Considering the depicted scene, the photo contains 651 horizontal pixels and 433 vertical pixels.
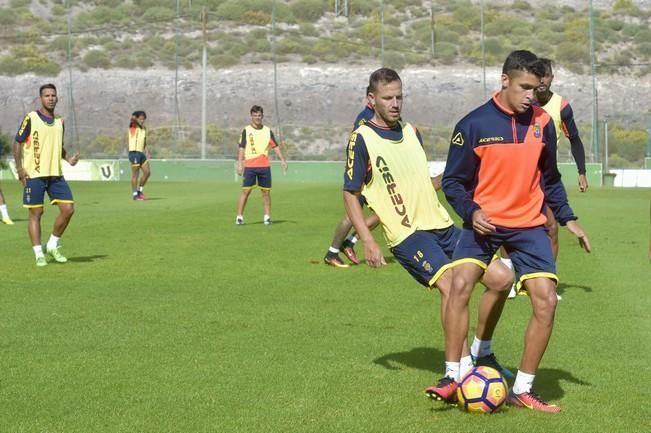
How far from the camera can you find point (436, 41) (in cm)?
5850

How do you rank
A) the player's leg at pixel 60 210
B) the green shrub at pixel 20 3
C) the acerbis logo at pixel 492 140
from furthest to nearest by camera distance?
the green shrub at pixel 20 3, the player's leg at pixel 60 210, the acerbis logo at pixel 492 140

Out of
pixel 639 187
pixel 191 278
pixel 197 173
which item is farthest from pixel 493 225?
pixel 197 173

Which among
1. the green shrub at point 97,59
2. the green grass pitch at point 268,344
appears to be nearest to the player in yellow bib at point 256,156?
the green grass pitch at point 268,344

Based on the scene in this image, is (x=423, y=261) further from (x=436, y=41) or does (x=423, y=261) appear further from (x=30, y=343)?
(x=436, y=41)

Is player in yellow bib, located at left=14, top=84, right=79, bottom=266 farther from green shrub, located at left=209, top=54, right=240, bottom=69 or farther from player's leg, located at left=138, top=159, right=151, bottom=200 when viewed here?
green shrub, located at left=209, top=54, right=240, bottom=69

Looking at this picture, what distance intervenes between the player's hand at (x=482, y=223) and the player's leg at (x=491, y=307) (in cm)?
45

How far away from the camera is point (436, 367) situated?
7582 mm

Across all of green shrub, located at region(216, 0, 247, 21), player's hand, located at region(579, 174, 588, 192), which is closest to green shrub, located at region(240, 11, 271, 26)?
green shrub, located at region(216, 0, 247, 21)

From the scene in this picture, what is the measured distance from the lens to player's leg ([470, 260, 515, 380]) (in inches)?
267

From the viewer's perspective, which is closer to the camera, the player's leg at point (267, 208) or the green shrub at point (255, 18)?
the player's leg at point (267, 208)

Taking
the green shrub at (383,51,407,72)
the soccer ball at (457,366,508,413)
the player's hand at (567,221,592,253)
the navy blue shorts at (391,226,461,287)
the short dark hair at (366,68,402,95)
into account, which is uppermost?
the green shrub at (383,51,407,72)

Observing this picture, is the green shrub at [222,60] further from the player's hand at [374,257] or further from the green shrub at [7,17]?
the player's hand at [374,257]

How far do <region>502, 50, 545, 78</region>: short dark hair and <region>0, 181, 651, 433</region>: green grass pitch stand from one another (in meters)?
1.96

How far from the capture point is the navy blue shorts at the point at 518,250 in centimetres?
643
